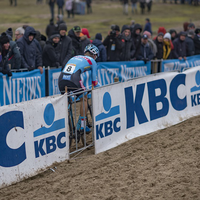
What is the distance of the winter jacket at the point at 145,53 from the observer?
522 inches

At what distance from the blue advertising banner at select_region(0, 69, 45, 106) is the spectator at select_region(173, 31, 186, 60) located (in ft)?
18.9

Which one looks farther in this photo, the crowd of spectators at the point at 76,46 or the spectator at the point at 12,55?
the crowd of spectators at the point at 76,46

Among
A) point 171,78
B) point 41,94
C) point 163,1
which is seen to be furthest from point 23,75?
point 163,1

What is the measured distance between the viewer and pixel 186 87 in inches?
381

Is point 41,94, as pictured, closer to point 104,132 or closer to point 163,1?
point 104,132

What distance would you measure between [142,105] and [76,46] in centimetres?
429

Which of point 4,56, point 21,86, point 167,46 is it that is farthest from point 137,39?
point 4,56

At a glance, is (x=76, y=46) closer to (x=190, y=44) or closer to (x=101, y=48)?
(x=101, y=48)

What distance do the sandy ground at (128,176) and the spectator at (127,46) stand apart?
5.26 meters

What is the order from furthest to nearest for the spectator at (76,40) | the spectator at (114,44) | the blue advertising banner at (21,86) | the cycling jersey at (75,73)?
the spectator at (114,44) < the spectator at (76,40) < the blue advertising banner at (21,86) < the cycling jersey at (75,73)

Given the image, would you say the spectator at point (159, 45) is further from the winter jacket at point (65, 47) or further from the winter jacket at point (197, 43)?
the winter jacket at point (65, 47)

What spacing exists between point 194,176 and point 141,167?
96 centimetres

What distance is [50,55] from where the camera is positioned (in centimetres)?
1111

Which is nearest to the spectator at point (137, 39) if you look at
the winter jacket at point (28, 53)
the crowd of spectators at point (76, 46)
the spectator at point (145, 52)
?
the crowd of spectators at point (76, 46)
